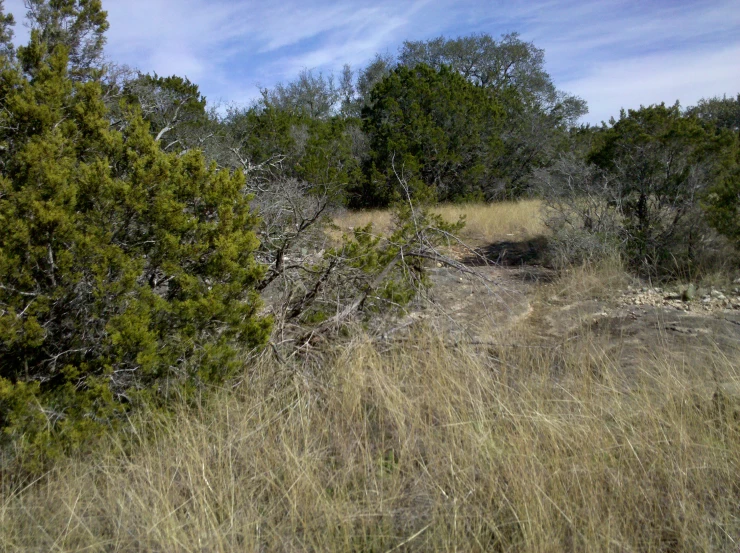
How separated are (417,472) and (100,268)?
75.3 inches

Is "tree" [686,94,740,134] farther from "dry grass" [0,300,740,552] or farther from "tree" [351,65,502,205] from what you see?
"dry grass" [0,300,740,552]

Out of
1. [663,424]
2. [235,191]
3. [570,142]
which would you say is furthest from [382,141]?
[663,424]

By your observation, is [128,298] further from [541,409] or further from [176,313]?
[541,409]

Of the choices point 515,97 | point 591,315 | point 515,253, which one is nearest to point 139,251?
point 591,315

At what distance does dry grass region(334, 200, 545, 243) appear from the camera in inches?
444

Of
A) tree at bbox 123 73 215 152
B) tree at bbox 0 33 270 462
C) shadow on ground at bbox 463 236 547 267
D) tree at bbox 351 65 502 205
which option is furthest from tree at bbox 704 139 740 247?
tree at bbox 351 65 502 205

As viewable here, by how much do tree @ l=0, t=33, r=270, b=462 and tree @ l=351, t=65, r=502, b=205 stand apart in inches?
450

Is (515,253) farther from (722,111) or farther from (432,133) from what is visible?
(722,111)

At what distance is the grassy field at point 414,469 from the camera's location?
221 cm

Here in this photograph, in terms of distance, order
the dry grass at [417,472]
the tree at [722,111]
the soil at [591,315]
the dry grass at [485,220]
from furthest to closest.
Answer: the tree at [722,111] < the dry grass at [485,220] < the soil at [591,315] < the dry grass at [417,472]

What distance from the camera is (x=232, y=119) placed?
603 inches

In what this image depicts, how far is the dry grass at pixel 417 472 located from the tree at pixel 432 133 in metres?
11.7

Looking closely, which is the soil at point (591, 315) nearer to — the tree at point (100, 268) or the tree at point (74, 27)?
the tree at point (100, 268)

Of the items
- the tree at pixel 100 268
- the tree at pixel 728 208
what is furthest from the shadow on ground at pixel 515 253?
the tree at pixel 100 268
